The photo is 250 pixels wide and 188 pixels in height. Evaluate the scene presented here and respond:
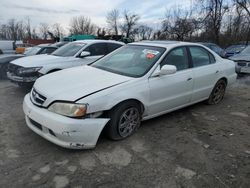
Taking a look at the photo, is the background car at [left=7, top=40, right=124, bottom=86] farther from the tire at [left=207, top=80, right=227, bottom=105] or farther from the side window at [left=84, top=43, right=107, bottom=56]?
the tire at [left=207, top=80, right=227, bottom=105]

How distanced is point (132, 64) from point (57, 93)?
4.98ft

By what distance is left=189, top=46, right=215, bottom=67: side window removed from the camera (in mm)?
4957

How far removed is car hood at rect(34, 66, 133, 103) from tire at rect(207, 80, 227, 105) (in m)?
2.65

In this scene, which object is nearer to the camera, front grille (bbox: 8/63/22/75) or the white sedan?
the white sedan

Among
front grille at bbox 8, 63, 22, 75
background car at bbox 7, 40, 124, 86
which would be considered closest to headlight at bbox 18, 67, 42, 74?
background car at bbox 7, 40, 124, 86

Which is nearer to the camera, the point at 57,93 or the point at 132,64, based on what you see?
the point at 57,93

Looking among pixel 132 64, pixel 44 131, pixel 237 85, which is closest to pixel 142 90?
pixel 132 64

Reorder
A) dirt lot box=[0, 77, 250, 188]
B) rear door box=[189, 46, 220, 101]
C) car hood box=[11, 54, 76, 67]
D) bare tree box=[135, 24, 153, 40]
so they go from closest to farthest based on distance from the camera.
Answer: dirt lot box=[0, 77, 250, 188] → rear door box=[189, 46, 220, 101] → car hood box=[11, 54, 76, 67] → bare tree box=[135, 24, 153, 40]

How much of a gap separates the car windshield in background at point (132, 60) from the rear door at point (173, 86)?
207 millimetres

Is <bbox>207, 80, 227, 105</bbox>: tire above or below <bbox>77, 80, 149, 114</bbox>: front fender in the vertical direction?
A: below

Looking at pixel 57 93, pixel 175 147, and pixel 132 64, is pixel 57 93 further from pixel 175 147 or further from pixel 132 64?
Result: pixel 175 147

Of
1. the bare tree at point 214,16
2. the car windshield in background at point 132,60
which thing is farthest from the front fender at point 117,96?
the bare tree at point 214,16

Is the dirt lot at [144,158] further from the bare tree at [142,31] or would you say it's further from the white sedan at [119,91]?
the bare tree at [142,31]

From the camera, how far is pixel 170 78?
169 inches
